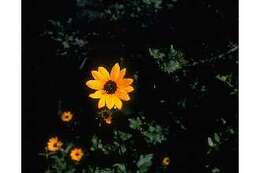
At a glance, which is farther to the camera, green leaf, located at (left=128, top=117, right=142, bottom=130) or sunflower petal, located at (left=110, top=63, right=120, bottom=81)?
green leaf, located at (left=128, top=117, right=142, bottom=130)

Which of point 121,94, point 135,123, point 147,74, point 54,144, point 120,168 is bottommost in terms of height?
point 120,168

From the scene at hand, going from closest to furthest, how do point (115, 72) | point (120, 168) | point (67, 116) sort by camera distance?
point (115, 72)
point (120, 168)
point (67, 116)

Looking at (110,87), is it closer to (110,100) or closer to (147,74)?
(110,100)

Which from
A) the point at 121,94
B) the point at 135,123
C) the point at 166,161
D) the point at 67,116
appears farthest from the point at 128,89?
the point at 67,116

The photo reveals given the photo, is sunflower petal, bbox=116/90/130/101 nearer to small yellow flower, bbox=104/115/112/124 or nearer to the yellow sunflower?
the yellow sunflower

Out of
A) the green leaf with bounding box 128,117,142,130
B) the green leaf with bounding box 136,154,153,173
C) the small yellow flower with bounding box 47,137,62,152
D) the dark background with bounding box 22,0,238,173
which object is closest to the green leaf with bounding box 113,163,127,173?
the green leaf with bounding box 136,154,153,173

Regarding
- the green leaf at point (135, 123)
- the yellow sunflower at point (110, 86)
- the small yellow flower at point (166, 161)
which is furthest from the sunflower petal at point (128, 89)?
the small yellow flower at point (166, 161)

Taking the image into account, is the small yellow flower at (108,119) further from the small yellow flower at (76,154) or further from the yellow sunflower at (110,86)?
the yellow sunflower at (110,86)
